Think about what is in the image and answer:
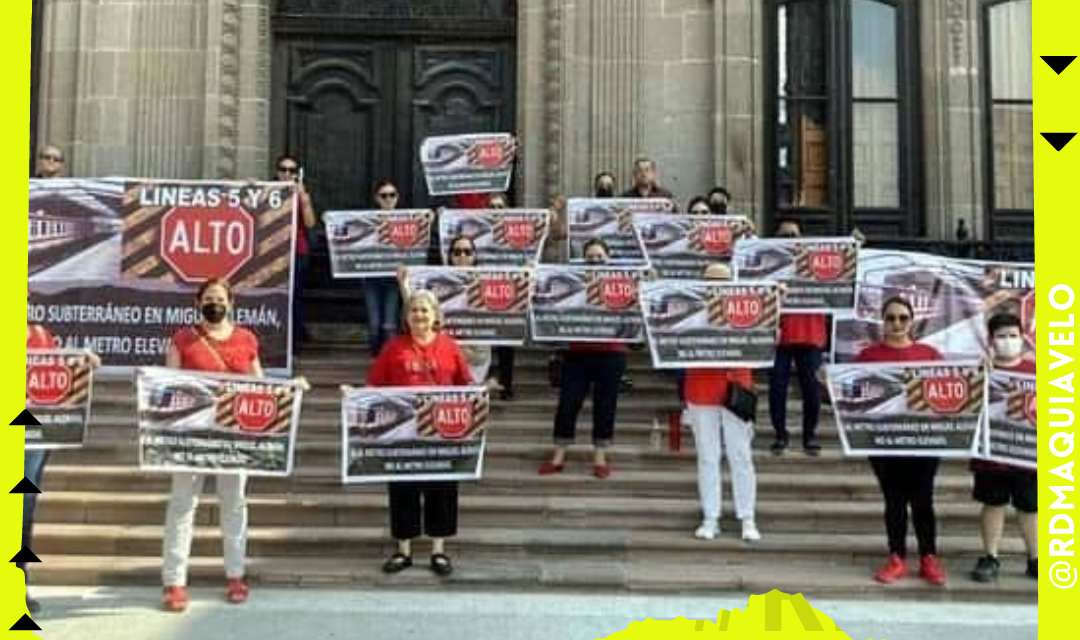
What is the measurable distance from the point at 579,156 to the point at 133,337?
5353 millimetres

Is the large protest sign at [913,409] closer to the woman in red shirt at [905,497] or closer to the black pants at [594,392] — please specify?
the woman in red shirt at [905,497]

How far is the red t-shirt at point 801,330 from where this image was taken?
29.6 feet

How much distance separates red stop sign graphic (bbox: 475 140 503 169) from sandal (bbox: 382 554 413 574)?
16.3ft

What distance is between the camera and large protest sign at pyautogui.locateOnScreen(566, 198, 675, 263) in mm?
10422

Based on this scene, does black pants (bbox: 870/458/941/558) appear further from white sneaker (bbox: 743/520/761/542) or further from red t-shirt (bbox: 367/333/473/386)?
red t-shirt (bbox: 367/333/473/386)

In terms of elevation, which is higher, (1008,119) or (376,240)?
(1008,119)

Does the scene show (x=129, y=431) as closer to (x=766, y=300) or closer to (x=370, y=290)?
(x=370, y=290)

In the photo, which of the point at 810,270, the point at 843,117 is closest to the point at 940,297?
the point at 810,270

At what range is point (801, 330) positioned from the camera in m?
9.02

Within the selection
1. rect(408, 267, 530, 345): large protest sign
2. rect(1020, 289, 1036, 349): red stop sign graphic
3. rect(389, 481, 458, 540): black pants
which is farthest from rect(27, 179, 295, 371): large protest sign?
rect(1020, 289, 1036, 349): red stop sign graphic

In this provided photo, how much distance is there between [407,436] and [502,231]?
136 inches

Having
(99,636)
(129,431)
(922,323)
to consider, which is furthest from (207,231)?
(922,323)

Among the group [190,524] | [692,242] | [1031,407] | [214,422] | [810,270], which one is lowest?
[190,524]

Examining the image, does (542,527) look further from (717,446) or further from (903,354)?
(903,354)
